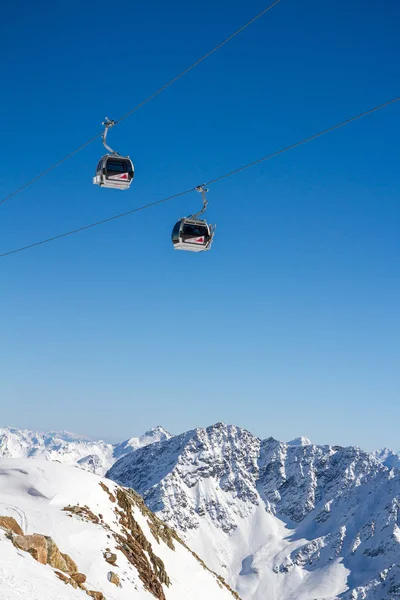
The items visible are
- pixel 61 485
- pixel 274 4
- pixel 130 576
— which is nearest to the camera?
pixel 274 4

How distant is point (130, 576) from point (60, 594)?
1481cm

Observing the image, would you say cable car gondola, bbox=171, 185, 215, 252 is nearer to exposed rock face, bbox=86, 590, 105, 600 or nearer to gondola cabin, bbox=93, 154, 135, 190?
gondola cabin, bbox=93, 154, 135, 190

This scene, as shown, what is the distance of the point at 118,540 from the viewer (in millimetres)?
39125

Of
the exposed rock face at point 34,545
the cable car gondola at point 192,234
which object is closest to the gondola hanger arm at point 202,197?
the cable car gondola at point 192,234

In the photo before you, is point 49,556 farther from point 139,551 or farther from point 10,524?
point 139,551

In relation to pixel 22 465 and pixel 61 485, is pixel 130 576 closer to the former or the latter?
pixel 61 485

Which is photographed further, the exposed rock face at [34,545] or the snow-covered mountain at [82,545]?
the exposed rock face at [34,545]

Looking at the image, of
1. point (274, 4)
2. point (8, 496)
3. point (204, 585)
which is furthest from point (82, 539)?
point (274, 4)

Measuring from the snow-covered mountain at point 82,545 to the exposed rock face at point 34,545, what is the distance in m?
0.04

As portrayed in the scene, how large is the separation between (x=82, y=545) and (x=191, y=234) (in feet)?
64.8

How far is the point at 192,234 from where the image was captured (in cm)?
2784

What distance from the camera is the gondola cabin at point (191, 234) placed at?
2777 cm

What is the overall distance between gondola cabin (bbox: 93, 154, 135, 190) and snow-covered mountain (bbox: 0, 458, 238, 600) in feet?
52.7

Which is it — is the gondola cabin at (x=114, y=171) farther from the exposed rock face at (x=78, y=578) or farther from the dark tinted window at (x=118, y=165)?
the exposed rock face at (x=78, y=578)
